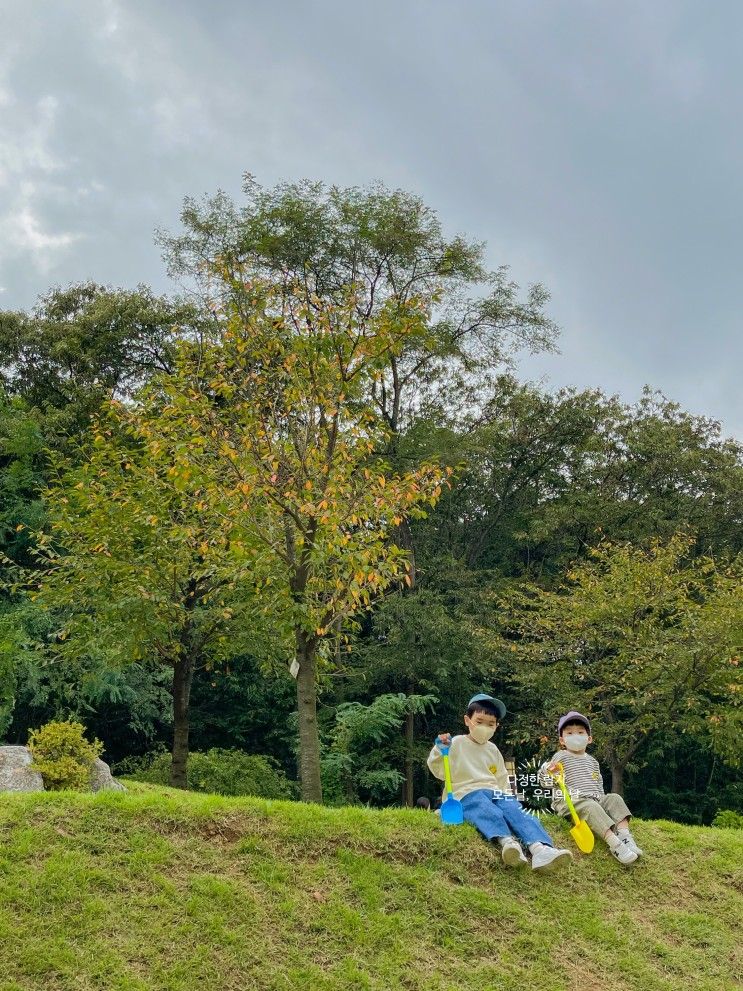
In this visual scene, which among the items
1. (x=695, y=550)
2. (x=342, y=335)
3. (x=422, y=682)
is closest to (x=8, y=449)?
(x=422, y=682)

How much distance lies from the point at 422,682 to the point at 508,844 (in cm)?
1477

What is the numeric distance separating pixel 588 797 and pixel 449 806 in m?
1.49

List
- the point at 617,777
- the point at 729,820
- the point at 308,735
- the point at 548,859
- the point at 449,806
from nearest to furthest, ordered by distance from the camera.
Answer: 1. the point at 548,859
2. the point at 449,806
3. the point at 308,735
4. the point at 729,820
5. the point at 617,777

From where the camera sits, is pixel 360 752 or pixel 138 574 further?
pixel 360 752

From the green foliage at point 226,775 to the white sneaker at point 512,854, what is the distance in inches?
362

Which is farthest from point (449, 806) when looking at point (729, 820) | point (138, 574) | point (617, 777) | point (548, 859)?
point (617, 777)

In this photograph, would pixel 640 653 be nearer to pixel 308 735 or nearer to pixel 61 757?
pixel 308 735

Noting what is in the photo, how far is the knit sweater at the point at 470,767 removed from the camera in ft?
26.8

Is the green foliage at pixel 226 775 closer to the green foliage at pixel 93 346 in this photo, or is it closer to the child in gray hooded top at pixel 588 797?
the child in gray hooded top at pixel 588 797

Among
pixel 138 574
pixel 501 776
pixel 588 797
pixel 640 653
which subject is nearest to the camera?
pixel 501 776

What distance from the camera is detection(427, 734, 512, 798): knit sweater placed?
8156mm

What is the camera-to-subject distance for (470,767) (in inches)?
321

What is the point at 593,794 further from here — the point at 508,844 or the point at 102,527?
the point at 102,527

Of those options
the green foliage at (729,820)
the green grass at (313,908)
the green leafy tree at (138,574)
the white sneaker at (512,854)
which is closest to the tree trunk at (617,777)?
the green foliage at (729,820)
